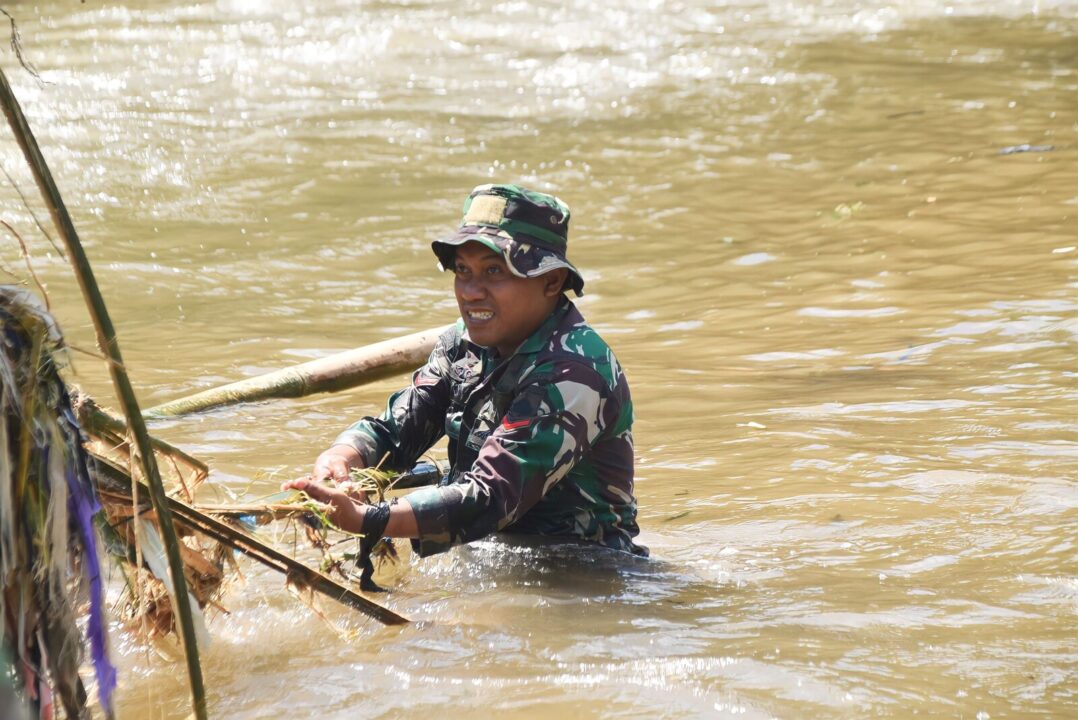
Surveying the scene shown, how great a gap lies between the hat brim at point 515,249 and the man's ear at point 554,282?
0.05 meters

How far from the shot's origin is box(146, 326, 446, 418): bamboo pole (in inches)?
219

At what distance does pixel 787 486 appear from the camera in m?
5.01

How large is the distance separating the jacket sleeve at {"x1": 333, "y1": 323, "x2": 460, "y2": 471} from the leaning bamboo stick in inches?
38.7

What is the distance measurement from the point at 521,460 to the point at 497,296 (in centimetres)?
49

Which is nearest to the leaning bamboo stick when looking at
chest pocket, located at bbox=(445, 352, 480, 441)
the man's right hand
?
the man's right hand

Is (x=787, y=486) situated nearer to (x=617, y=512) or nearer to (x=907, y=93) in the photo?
(x=617, y=512)

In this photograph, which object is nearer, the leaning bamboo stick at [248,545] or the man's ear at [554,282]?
the leaning bamboo stick at [248,545]

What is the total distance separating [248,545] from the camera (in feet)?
9.87

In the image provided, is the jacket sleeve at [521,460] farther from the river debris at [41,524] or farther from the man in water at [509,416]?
the river debris at [41,524]

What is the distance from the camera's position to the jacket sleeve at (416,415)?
13.6ft

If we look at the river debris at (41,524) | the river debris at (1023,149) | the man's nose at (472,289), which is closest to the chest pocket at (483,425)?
the man's nose at (472,289)

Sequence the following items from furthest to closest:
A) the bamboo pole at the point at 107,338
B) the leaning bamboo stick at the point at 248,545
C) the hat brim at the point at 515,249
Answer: the hat brim at the point at 515,249 < the leaning bamboo stick at the point at 248,545 < the bamboo pole at the point at 107,338

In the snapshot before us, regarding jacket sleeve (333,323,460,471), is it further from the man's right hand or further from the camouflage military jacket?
the man's right hand

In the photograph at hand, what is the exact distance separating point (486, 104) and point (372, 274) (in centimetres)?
405
